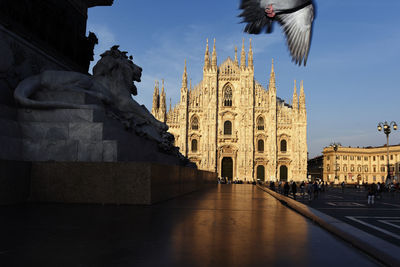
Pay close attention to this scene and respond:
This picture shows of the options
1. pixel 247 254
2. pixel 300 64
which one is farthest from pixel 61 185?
pixel 300 64

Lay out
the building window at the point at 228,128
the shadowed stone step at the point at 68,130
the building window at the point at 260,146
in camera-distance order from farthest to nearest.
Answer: the building window at the point at 228,128 < the building window at the point at 260,146 < the shadowed stone step at the point at 68,130

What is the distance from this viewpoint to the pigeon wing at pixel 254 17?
2.72m

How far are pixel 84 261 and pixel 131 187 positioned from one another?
10.3ft

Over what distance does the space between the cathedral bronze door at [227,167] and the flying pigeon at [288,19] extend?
4110 centimetres

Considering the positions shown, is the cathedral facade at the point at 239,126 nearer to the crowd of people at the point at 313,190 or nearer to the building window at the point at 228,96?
the building window at the point at 228,96

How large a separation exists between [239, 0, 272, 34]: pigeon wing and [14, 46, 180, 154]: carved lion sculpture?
407cm

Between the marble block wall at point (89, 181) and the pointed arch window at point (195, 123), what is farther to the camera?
the pointed arch window at point (195, 123)

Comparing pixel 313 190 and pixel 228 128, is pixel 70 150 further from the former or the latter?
pixel 228 128

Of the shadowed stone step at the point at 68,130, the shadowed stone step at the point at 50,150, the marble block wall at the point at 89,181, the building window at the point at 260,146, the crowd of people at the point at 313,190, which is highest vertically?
the building window at the point at 260,146

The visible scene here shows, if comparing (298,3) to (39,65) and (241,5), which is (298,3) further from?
(39,65)

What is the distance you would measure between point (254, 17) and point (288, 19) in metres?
0.45

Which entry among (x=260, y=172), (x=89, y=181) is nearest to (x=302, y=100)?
(x=260, y=172)

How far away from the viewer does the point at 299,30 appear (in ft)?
10.0

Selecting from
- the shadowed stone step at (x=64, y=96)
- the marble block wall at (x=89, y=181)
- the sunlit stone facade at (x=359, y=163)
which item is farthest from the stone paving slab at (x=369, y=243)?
the sunlit stone facade at (x=359, y=163)
